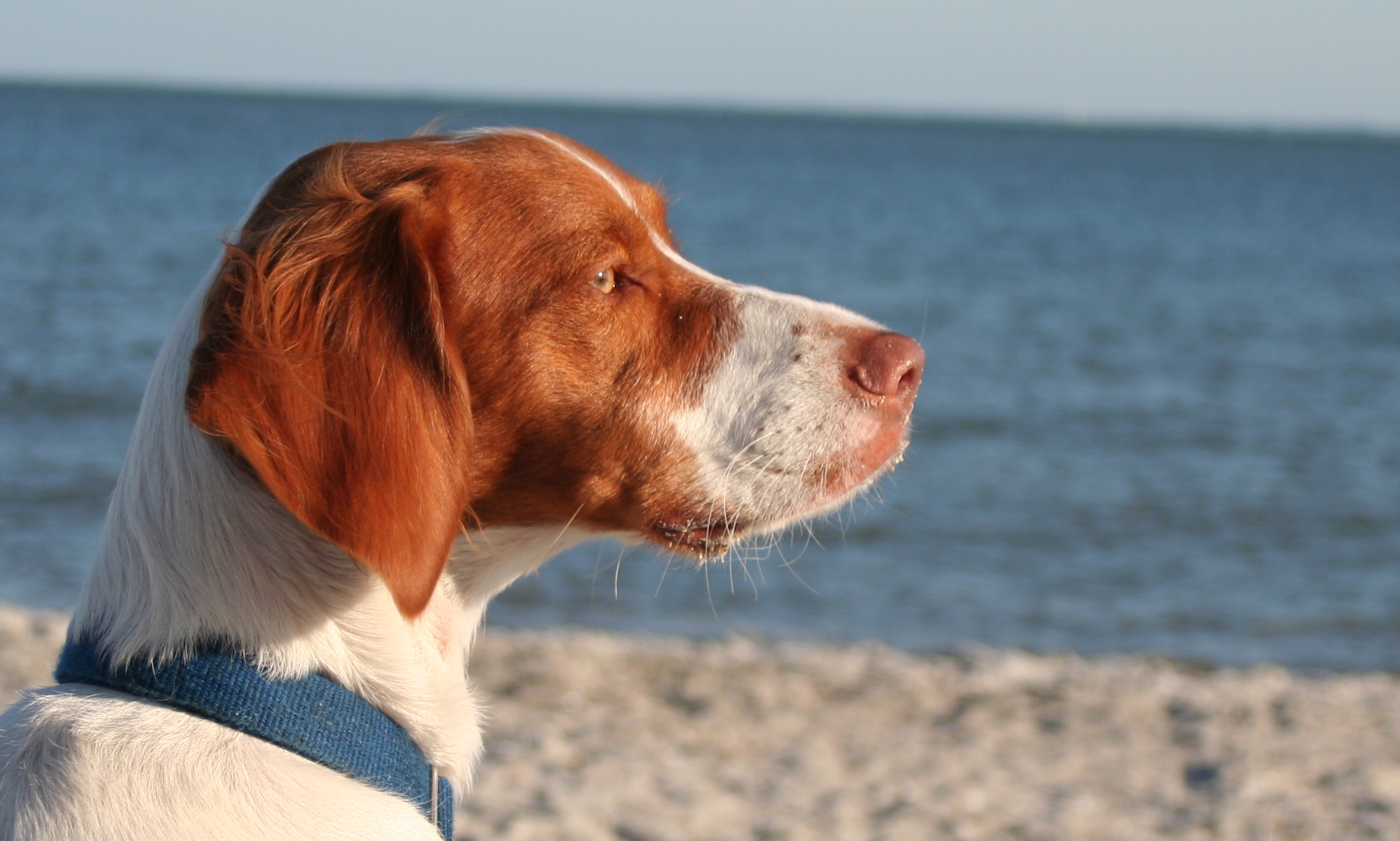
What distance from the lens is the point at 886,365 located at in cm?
279

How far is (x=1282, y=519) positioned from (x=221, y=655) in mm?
10611

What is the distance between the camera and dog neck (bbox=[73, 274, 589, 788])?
6.94 feet

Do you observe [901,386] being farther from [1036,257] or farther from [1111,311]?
[1036,257]

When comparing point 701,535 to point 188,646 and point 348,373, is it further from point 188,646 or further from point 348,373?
point 188,646

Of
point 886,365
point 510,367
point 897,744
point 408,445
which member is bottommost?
point 897,744

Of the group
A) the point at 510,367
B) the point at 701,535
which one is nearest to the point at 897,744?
the point at 701,535

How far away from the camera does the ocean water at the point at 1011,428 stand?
876cm

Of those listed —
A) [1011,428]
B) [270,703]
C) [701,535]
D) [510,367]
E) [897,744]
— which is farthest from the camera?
[1011,428]

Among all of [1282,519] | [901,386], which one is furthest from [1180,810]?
[1282,519]

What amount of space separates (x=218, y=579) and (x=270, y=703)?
218 mm

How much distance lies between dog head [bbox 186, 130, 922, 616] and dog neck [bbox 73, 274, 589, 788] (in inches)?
4.2

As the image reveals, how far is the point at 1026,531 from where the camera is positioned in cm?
1061

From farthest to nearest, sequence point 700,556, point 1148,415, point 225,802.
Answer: point 1148,415 → point 700,556 → point 225,802

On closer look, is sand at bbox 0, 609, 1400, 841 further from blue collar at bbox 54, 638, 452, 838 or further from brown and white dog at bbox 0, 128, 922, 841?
blue collar at bbox 54, 638, 452, 838
